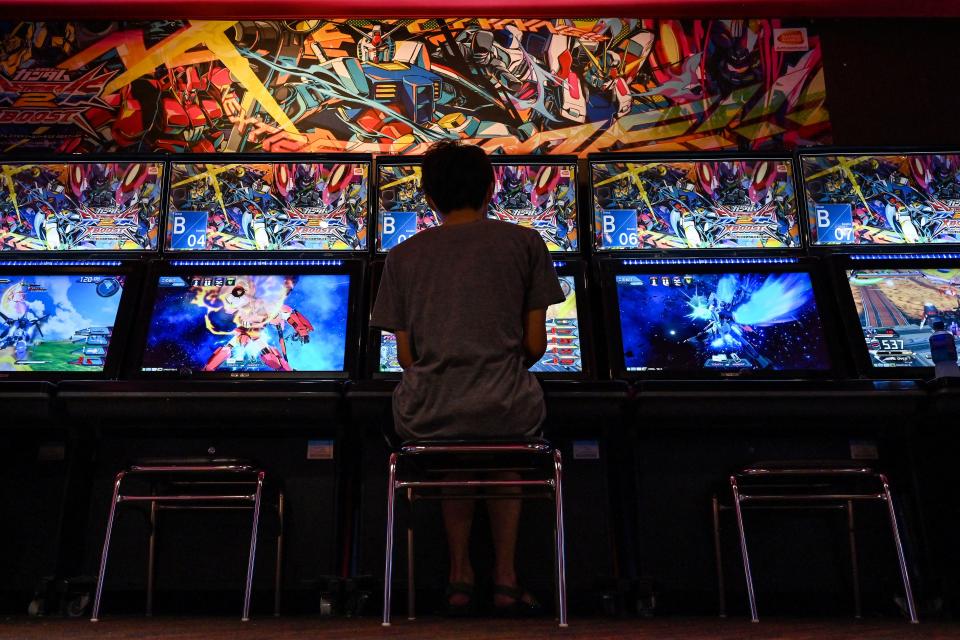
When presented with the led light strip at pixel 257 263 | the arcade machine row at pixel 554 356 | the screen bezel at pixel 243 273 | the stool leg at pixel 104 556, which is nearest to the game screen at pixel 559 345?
the arcade machine row at pixel 554 356

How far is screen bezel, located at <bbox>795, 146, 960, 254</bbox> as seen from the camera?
3400mm

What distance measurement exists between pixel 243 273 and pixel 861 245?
253 centimetres

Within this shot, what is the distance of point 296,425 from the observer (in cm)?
317

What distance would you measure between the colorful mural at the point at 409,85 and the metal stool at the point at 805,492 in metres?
1.86

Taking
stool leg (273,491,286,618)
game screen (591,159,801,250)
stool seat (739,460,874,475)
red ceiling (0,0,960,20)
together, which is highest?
red ceiling (0,0,960,20)

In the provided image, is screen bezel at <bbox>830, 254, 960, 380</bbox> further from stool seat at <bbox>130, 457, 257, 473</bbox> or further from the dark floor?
stool seat at <bbox>130, 457, 257, 473</bbox>

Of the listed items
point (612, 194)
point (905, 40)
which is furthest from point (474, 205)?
point (905, 40)

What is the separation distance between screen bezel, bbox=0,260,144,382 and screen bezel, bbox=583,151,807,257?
1852mm

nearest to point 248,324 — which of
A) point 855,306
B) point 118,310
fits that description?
point 118,310

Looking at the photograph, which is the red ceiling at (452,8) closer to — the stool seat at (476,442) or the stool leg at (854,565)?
the stool leg at (854,565)

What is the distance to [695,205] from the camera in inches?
138

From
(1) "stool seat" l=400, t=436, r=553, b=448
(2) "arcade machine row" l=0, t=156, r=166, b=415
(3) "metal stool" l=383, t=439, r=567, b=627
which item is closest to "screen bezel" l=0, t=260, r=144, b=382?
(2) "arcade machine row" l=0, t=156, r=166, b=415

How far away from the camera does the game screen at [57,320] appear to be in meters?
3.09

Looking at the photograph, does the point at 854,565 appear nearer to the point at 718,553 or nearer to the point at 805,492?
the point at 805,492
